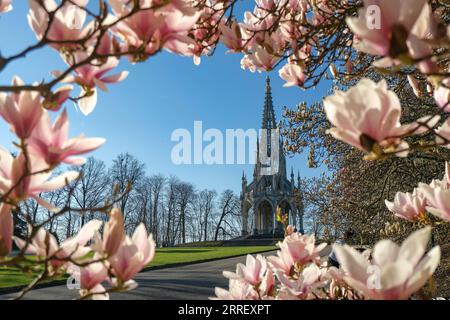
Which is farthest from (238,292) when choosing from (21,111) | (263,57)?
(263,57)

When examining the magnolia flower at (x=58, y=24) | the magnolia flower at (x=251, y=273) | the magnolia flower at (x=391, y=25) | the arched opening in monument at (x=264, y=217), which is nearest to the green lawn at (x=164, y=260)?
the magnolia flower at (x=251, y=273)

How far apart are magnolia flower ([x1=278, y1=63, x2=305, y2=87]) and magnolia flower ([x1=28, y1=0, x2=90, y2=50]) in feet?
3.73

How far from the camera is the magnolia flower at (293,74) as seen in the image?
1984mm

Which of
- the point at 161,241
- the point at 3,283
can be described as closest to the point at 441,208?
the point at 3,283

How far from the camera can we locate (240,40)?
2074mm

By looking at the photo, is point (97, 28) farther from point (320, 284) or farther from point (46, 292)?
point (46, 292)

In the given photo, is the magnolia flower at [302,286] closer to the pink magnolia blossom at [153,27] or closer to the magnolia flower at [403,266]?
the magnolia flower at [403,266]

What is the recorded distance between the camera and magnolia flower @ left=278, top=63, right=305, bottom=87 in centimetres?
198

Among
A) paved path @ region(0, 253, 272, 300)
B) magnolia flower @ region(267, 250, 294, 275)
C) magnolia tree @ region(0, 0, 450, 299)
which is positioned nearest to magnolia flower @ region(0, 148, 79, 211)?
magnolia tree @ region(0, 0, 450, 299)

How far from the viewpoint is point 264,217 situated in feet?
167

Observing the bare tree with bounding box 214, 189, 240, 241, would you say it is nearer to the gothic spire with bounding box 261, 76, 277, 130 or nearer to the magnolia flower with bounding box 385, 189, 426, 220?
the gothic spire with bounding box 261, 76, 277, 130

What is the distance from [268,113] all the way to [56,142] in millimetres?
51380

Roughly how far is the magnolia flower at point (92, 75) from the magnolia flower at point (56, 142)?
15cm
